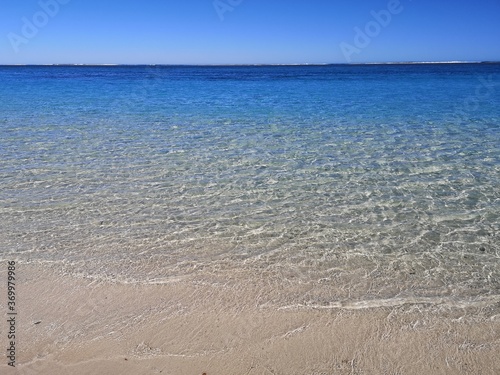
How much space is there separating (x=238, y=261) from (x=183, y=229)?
114cm

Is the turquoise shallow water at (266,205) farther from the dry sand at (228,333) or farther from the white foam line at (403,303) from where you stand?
the dry sand at (228,333)

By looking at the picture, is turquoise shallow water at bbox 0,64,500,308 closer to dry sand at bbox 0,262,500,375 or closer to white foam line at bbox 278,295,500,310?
white foam line at bbox 278,295,500,310

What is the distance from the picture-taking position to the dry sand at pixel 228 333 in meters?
3.08

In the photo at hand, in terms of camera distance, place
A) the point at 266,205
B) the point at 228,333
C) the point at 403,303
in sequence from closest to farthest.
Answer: the point at 228,333 < the point at 403,303 < the point at 266,205

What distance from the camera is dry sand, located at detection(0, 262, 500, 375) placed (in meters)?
3.08

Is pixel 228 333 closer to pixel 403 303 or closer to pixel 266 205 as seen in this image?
pixel 403 303

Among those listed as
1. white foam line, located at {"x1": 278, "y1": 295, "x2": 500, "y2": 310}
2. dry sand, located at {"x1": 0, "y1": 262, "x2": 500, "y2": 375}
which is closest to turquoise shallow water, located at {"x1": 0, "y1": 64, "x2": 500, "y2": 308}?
white foam line, located at {"x1": 278, "y1": 295, "x2": 500, "y2": 310}

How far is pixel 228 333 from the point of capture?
11.3 ft

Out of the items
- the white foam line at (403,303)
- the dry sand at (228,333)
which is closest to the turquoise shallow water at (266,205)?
the white foam line at (403,303)

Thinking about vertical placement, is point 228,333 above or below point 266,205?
below

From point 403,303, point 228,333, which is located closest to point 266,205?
point 403,303

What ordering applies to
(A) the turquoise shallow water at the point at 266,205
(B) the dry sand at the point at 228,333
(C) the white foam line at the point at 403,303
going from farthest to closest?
1. (A) the turquoise shallow water at the point at 266,205
2. (C) the white foam line at the point at 403,303
3. (B) the dry sand at the point at 228,333

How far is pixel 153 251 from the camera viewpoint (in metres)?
4.79

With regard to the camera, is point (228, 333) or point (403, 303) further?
point (403, 303)
